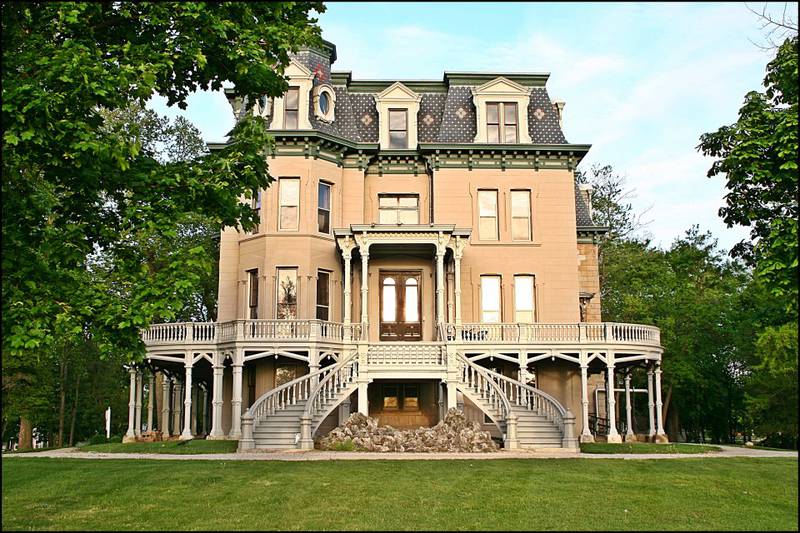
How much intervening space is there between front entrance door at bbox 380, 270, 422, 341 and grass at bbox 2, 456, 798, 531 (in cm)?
1164

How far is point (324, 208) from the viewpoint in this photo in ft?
94.8

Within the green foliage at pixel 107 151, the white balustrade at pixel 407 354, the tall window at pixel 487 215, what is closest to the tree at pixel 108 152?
the green foliage at pixel 107 151

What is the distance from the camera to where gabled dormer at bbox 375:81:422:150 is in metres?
30.5

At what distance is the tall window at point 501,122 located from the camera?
30.2 metres

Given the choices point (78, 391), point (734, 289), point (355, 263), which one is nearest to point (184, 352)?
point (355, 263)

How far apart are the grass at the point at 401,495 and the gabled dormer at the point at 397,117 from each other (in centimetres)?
1613

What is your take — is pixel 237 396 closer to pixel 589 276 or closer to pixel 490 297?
pixel 490 297

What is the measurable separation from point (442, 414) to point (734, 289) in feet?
77.2

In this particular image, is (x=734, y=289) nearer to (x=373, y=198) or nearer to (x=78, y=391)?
(x=373, y=198)

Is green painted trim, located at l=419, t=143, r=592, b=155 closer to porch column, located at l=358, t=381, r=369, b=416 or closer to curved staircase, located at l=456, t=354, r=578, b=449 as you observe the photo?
curved staircase, located at l=456, t=354, r=578, b=449

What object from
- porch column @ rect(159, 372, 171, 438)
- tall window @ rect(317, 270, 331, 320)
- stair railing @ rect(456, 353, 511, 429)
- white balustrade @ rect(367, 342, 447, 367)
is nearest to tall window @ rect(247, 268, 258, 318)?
tall window @ rect(317, 270, 331, 320)

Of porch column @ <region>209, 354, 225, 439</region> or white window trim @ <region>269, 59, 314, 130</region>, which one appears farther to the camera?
white window trim @ <region>269, 59, 314, 130</region>

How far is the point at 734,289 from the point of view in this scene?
4131cm

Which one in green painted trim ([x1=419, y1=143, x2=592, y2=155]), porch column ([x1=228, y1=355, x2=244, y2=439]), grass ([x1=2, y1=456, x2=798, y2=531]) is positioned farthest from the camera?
green painted trim ([x1=419, y1=143, x2=592, y2=155])
